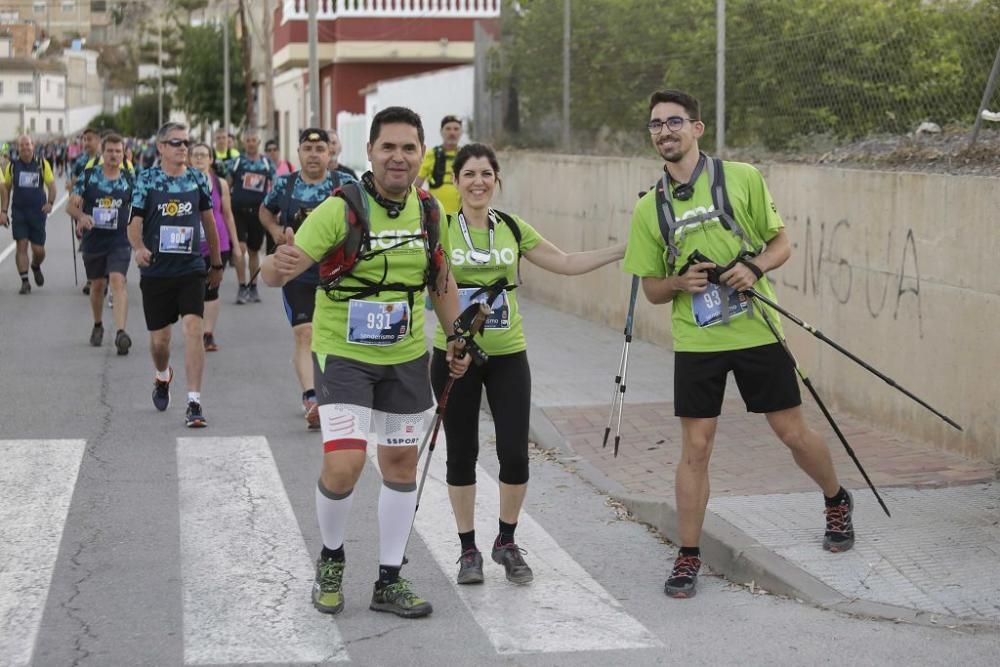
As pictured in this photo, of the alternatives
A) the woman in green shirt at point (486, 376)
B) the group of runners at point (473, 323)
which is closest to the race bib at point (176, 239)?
the group of runners at point (473, 323)

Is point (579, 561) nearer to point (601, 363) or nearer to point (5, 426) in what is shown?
point (5, 426)

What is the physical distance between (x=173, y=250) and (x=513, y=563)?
4739mm

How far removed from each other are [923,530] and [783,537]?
0.64m

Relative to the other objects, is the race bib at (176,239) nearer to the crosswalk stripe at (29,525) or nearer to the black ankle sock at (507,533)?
the crosswalk stripe at (29,525)

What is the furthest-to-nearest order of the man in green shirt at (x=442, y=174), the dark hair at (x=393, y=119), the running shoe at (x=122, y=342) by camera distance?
the man in green shirt at (x=442, y=174) → the running shoe at (x=122, y=342) → the dark hair at (x=393, y=119)

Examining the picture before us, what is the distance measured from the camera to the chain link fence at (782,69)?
10.1 meters

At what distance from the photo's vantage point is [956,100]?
32.7 feet

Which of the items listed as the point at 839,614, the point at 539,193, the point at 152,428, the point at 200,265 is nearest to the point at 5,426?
the point at 152,428

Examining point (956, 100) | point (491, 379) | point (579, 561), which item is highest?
point (956, 100)

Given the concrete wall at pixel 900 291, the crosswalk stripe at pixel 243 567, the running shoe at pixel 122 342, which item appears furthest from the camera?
the running shoe at pixel 122 342

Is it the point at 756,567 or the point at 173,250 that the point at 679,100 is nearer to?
the point at 756,567

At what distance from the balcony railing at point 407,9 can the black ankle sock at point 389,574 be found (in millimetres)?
29751

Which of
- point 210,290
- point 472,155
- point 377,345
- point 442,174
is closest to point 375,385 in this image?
point 377,345

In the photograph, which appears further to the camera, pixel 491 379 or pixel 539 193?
pixel 539 193
